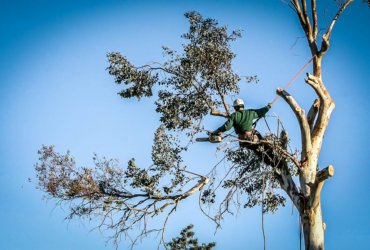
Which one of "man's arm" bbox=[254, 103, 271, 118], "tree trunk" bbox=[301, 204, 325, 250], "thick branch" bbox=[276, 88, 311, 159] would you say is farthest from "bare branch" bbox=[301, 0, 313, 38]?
"tree trunk" bbox=[301, 204, 325, 250]

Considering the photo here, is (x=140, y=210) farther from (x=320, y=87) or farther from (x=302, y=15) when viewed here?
(x=302, y=15)

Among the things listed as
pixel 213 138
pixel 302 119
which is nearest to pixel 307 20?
pixel 302 119

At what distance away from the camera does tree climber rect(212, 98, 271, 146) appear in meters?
8.35

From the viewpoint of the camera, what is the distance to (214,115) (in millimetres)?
9930

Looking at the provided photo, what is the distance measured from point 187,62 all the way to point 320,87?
3.52 metres

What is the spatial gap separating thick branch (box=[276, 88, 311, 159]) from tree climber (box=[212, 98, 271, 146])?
373 millimetres

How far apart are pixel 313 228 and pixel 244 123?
234 cm

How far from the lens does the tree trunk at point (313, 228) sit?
25.0 ft

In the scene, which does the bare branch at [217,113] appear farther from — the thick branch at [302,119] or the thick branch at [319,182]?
the thick branch at [319,182]

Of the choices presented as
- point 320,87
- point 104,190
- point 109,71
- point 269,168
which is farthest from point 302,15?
point 104,190

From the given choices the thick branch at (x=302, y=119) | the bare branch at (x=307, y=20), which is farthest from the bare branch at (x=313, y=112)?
the bare branch at (x=307, y=20)

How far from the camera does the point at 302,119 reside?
856cm

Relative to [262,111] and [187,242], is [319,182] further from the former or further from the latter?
[187,242]

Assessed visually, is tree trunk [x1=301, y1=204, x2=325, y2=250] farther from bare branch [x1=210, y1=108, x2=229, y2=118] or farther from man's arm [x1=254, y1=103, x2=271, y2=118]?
bare branch [x1=210, y1=108, x2=229, y2=118]
